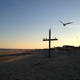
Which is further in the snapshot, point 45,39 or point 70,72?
point 45,39

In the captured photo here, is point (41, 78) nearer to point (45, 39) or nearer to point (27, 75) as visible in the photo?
point (27, 75)

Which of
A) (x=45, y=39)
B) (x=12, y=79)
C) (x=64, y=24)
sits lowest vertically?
(x=12, y=79)

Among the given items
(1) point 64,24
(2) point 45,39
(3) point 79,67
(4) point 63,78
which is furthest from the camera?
(1) point 64,24

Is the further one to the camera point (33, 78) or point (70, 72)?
point (70, 72)

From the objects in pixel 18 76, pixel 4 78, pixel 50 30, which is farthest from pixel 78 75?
pixel 50 30

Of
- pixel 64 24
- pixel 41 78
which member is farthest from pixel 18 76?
pixel 64 24

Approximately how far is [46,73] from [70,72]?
180 cm

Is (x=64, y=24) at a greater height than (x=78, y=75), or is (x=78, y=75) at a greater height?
(x=64, y=24)

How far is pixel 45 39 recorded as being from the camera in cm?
2077

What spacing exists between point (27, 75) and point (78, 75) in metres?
3.72

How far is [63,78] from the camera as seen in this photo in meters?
10.7

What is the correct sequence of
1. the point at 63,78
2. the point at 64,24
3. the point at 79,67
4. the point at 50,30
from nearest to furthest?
1. the point at 63,78
2. the point at 79,67
3. the point at 50,30
4. the point at 64,24

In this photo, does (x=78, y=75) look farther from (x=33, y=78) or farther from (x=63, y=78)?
(x=33, y=78)

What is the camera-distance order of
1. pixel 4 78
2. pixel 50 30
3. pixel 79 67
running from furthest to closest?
pixel 50 30 → pixel 79 67 → pixel 4 78
